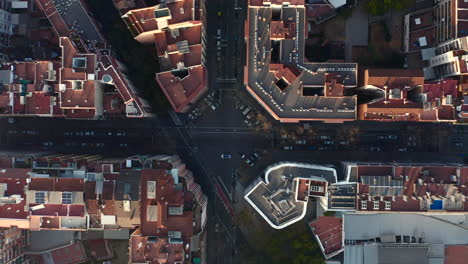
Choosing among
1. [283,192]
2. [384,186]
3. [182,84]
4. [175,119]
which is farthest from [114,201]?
[384,186]

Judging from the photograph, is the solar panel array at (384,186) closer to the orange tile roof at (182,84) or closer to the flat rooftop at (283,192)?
the flat rooftop at (283,192)

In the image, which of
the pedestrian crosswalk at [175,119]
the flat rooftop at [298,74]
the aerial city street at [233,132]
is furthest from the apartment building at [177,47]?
the pedestrian crosswalk at [175,119]

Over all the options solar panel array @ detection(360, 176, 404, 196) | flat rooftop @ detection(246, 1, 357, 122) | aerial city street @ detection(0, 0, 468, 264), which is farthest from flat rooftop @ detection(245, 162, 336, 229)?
flat rooftop @ detection(246, 1, 357, 122)

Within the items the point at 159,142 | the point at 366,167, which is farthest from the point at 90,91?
the point at 366,167

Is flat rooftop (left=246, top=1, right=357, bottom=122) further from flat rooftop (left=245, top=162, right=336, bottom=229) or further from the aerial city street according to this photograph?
flat rooftop (left=245, top=162, right=336, bottom=229)

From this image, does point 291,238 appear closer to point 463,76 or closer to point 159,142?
point 159,142

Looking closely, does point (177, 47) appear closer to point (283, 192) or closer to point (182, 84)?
point (182, 84)

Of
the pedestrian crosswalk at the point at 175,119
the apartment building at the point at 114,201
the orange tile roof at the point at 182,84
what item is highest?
the orange tile roof at the point at 182,84
